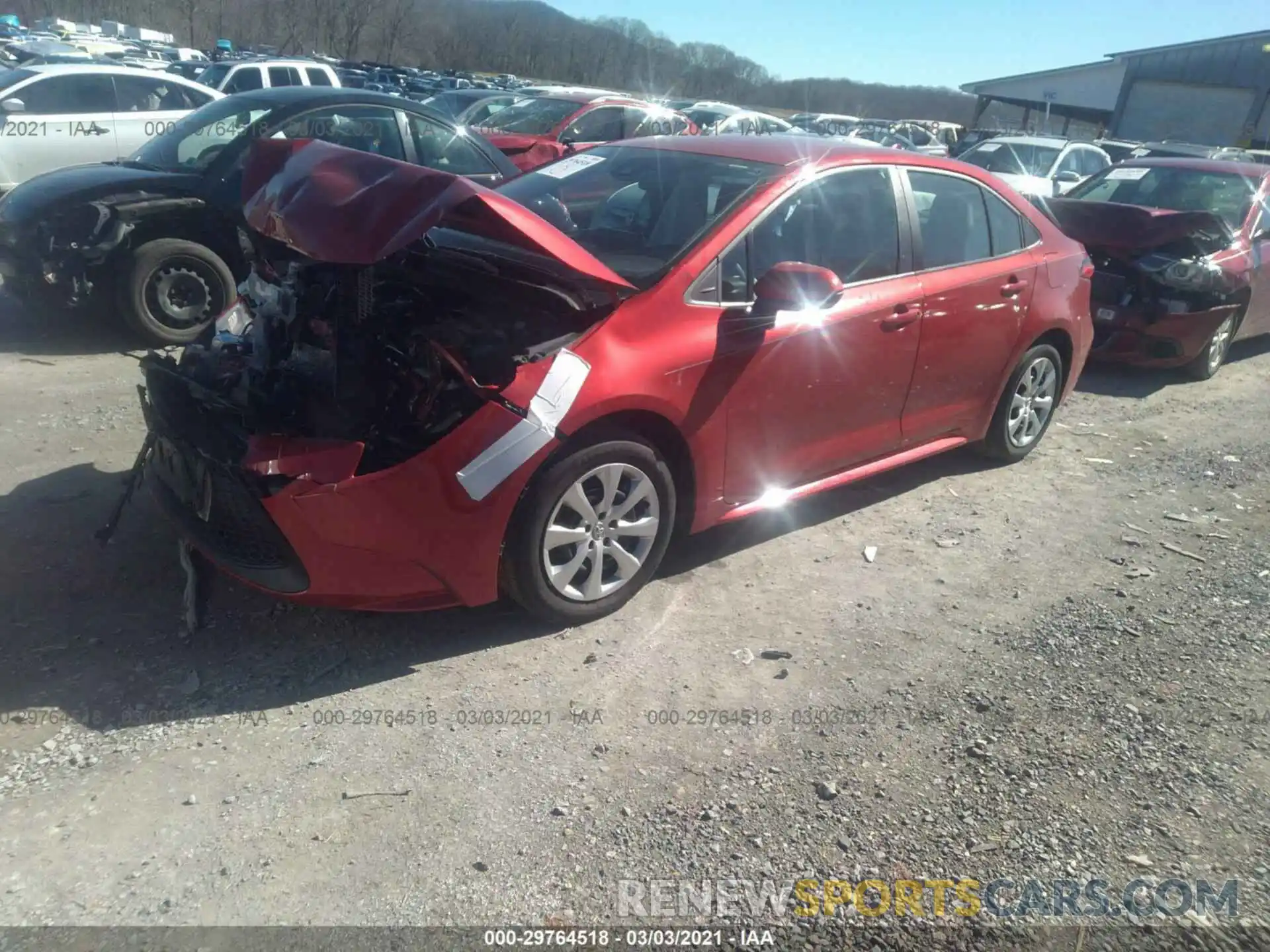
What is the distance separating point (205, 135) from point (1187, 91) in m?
38.7

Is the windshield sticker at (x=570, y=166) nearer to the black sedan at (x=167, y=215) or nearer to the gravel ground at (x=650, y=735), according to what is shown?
the gravel ground at (x=650, y=735)

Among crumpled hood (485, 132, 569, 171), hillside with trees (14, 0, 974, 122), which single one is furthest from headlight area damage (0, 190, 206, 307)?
hillside with trees (14, 0, 974, 122)

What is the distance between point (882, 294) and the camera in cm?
437

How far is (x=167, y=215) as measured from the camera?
21.1 ft

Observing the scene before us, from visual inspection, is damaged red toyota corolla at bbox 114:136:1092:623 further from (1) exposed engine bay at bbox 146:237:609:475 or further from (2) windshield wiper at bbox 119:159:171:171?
(2) windshield wiper at bbox 119:159:171:171

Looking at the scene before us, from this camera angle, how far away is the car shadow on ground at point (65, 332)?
6.50 m

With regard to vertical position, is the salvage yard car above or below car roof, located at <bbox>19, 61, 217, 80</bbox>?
below

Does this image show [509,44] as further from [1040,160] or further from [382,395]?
[382,395]

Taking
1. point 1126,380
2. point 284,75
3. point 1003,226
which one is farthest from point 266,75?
point 1003,226

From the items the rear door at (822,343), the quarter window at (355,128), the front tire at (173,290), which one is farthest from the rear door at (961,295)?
the front tire at (173,290)

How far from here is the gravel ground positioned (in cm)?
254

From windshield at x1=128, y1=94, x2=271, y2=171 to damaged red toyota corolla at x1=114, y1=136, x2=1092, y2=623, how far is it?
3329 mm

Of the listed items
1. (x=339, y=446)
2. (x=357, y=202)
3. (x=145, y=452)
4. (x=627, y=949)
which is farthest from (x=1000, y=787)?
(x=145, y=452)

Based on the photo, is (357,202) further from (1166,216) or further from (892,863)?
(1166,216)
